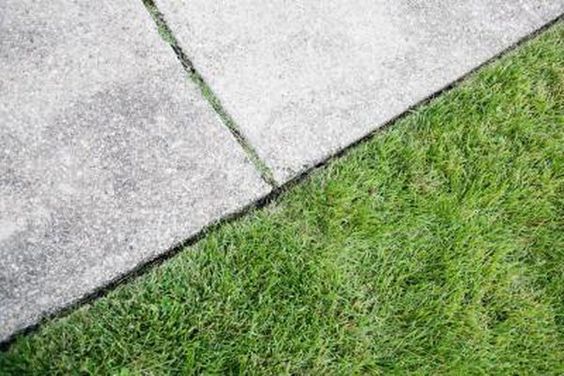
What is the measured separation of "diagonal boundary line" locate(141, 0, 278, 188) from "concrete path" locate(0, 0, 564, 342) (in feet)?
0.06

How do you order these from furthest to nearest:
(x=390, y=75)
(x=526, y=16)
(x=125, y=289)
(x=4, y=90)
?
(x=526, y=16)
(x=390, y=75)
(x=4, y=90)
(x=125, y=289)

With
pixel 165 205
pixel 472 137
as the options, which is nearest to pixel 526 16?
pixel 472 137

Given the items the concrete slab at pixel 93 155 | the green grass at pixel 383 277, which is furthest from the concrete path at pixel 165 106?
the green grass at pixel 383 277

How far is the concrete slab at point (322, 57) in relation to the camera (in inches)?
98.9

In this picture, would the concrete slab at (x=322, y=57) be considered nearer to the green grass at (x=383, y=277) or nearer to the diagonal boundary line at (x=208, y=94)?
the diagonal boundary line at (x=208, y=94)

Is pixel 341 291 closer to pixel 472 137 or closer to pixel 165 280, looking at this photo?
pixel 165 280

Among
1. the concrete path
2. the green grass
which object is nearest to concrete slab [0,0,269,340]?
the concrete path

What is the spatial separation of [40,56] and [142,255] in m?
0.86

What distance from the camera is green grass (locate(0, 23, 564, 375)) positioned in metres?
2.13

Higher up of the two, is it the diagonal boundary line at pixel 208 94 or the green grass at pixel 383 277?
the diagonal boundary line at pixel 208 94

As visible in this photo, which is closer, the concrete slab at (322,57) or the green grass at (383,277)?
the green grass at (383,277)

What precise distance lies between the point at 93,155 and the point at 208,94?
49 centimetres

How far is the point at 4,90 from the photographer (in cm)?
236

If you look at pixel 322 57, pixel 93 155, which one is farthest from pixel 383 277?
pixel 93 155
